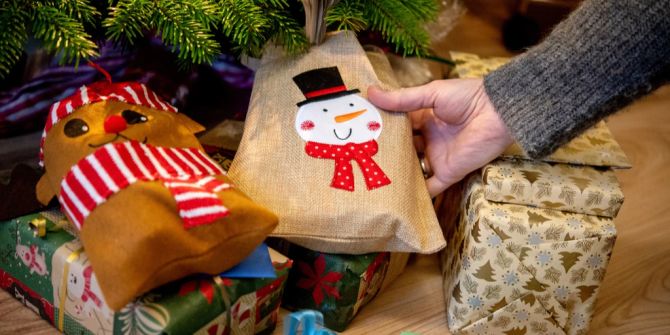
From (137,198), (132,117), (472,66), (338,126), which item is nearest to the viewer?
(137,198)

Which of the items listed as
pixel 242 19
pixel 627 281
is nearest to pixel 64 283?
pixel 242 19

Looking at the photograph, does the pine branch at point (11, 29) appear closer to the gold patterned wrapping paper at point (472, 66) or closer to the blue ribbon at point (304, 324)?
the blue ribbon at point (304, 324)

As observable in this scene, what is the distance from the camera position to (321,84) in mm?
881

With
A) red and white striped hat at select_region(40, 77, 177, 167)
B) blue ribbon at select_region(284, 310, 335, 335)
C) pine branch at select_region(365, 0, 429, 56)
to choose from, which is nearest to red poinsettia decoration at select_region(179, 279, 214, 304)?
blue ribbon at select_region(284, 310, 335, 335)

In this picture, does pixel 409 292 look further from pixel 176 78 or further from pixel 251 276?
pixel 176 78

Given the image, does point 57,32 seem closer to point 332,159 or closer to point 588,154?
point 332,159

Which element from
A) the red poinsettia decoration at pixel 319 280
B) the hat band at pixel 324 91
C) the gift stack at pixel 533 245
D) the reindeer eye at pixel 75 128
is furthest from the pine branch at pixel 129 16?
the gift stack at pixel 533 245

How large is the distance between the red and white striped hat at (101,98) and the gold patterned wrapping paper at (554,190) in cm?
42

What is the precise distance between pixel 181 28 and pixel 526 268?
1.67 feet

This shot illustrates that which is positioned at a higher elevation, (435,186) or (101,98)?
(101,98)

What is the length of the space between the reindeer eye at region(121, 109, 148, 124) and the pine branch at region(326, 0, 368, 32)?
11.6 inches

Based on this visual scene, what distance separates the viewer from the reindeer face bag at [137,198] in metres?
0.64

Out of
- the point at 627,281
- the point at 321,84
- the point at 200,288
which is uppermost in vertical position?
the point at 321,84

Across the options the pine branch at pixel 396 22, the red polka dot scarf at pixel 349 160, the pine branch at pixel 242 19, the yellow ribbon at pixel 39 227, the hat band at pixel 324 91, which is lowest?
the red polka dot scarf at pixel 349 160
